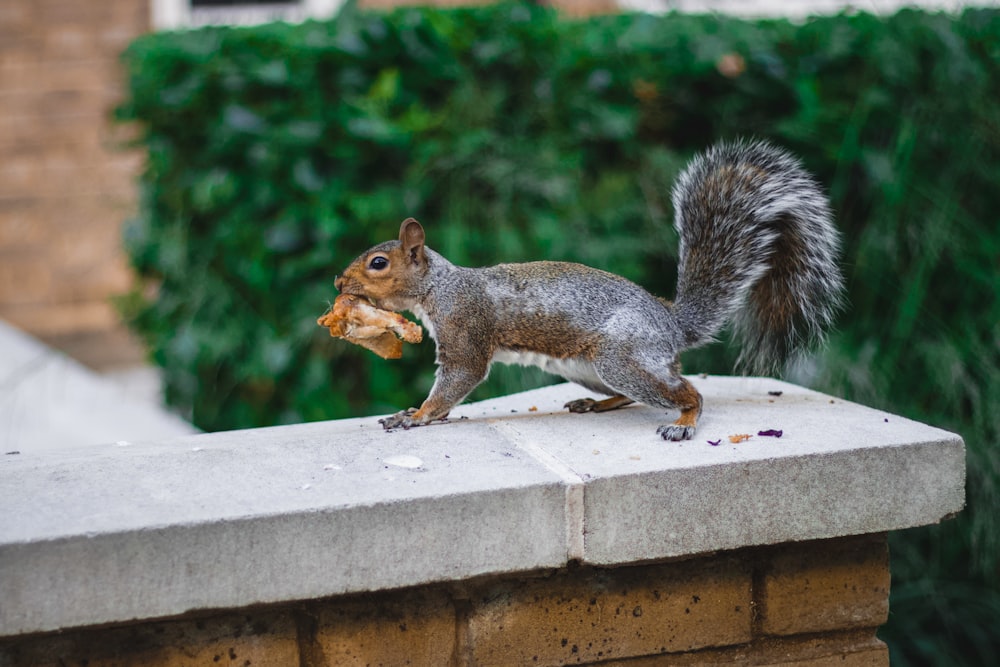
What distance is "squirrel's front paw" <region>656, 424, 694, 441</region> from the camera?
1605 mm

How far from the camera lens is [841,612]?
157 centimetres

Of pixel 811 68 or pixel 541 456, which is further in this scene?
pixel 811 68

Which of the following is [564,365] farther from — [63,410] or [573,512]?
[63,410]

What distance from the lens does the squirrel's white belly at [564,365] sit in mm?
1822

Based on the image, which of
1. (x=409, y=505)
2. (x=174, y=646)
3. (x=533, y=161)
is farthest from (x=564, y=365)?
(x=533, y=161)

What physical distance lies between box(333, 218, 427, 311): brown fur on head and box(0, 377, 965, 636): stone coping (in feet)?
1.03

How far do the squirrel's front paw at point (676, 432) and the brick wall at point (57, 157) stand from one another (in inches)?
197

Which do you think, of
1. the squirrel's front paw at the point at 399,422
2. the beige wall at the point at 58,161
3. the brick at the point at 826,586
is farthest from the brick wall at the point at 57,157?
the brick at the point at 826,586

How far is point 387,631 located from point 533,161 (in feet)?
6.23

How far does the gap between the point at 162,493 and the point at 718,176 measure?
1.12 metres

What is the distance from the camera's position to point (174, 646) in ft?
4.23

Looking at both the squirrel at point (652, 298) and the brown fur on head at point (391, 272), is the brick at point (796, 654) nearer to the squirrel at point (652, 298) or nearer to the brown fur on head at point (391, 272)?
the squirrel at point (652, 298)

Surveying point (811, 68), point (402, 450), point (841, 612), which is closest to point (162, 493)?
point (402, 450)

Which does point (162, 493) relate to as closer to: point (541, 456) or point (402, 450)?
point (402, 450)
